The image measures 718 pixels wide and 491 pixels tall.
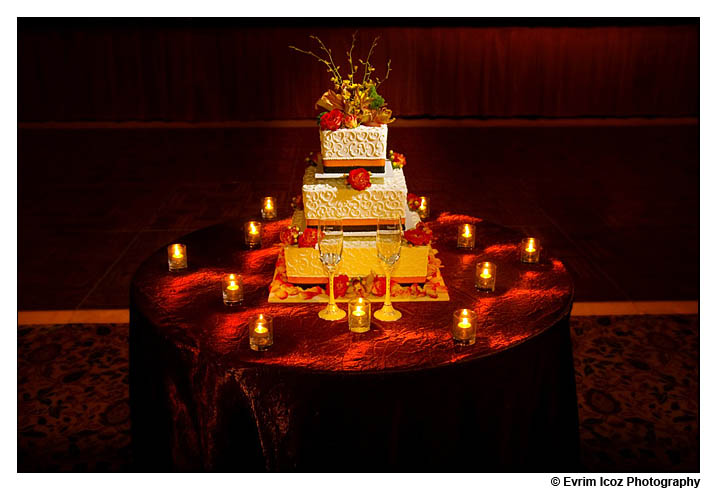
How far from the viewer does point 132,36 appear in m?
9.96

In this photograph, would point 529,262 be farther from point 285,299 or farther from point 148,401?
point 148,401

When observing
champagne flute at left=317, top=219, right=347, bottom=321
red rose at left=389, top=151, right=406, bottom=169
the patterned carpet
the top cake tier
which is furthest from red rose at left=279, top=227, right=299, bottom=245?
the patterned carpet

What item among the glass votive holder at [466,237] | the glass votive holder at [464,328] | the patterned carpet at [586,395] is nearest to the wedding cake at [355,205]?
the glass votive holder at [464,328]

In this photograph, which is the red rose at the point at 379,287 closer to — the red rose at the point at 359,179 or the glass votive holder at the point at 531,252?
the red rose at the point at 359,179

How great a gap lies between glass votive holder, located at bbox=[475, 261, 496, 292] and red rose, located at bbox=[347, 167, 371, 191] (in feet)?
1.76

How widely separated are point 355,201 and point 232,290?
0.54m

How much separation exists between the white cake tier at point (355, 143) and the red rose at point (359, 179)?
9cm

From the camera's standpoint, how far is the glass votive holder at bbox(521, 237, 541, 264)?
277 cm

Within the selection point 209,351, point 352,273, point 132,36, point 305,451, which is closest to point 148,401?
point 209,351

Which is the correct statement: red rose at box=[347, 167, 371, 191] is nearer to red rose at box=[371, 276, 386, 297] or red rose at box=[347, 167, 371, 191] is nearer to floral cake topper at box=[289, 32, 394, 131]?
floral cake topper at box=[289, 32, 394, 131]

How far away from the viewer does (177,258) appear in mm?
2721

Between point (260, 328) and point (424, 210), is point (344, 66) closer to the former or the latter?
point (424, 210)

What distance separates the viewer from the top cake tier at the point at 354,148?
2428 mm

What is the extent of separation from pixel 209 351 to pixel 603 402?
2053 mm
